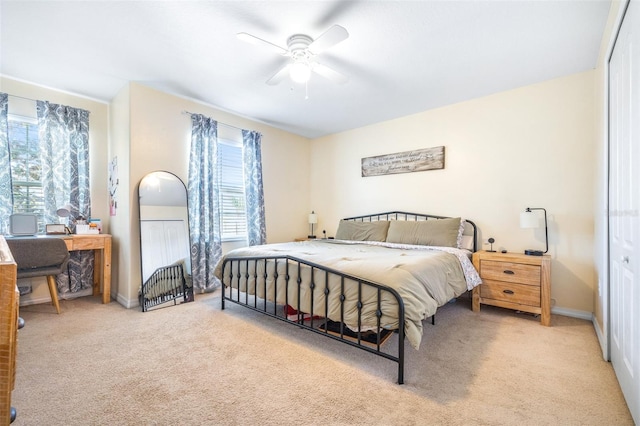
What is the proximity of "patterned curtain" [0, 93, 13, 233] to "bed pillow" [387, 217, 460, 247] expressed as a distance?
4556 millimetres

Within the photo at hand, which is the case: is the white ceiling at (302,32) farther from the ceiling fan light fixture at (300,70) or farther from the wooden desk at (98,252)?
the wooden desk at (98,252)

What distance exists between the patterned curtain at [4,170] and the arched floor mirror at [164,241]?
1.35 metres

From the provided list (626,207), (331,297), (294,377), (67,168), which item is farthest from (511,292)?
(67,168)

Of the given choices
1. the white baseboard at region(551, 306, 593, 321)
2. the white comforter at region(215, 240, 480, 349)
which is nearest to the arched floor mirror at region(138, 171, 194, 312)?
the white comforter at region(215, 240, 480, 349)

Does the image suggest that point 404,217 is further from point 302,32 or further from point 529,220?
point 302,32

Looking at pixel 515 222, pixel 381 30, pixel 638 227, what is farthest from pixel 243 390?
pixel 515 222

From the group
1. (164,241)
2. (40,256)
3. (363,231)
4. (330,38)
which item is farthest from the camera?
(363,231)

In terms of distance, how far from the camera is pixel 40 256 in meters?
2.94

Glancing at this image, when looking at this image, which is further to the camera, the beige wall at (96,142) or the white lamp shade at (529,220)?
the beige wall at (96,142)

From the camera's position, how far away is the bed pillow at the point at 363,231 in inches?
162

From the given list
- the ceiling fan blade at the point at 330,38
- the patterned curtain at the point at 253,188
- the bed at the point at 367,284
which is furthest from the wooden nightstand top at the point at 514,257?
the patterned curtain at the point at 253,188

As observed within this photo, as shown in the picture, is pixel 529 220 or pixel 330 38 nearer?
pixel 330 38

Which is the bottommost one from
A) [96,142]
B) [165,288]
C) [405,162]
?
[165,288]

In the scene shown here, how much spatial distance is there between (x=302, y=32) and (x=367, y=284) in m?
2.15
